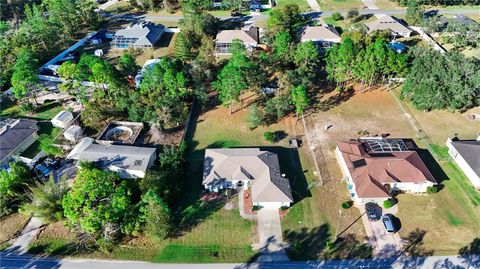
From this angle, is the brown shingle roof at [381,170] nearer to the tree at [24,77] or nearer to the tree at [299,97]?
the tree at [299,97]

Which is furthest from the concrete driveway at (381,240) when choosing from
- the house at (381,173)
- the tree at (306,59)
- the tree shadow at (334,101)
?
the tree at (306,59)

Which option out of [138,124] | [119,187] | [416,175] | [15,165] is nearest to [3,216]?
[15,165]

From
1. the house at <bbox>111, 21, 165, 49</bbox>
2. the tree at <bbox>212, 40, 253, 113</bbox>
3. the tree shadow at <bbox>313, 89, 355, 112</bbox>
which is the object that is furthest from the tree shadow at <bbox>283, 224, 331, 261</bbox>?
the house at <bbox>111, 21, 165, 49</bbox>

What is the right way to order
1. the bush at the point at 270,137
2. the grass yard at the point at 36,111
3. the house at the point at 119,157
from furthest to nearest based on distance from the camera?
the grass yard at the point at 36,111, the bush at the point at 270,137, the house at the point at 119,157

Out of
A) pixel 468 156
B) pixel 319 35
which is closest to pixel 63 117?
pixel 319 35

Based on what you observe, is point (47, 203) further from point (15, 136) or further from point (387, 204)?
point (387, 204)

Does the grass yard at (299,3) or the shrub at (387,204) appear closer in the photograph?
the shrub at (387,204)

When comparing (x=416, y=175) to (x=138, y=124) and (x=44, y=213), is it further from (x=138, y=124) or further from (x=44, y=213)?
(x=44, y=213)
